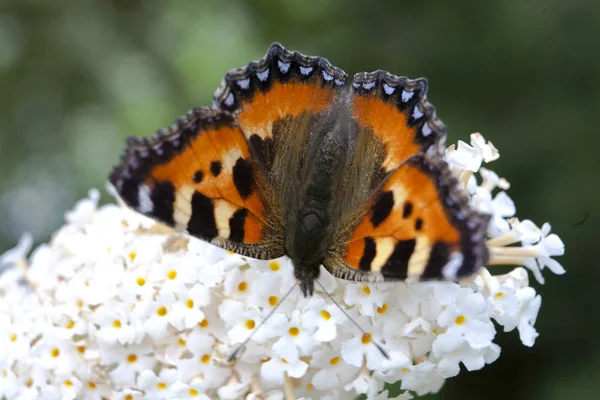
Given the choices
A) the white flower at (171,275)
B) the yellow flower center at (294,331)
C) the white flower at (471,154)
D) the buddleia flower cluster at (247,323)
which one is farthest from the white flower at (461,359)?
the white flower at (171,275)

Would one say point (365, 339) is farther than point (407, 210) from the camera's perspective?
Yes

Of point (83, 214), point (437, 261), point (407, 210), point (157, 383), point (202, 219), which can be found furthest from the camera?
point (83, 214)

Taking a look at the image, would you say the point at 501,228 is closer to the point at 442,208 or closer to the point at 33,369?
the point at 442,208

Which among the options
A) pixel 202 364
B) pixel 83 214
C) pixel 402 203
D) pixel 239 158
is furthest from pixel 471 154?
pixel 83 214

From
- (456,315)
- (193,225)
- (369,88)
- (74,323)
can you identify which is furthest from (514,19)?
(74,323)

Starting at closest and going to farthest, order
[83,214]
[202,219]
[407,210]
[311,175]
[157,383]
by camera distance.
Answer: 1. [407,210]
2. [202,219]
3. [311,175]
4. [157,383]
5. [83,214]

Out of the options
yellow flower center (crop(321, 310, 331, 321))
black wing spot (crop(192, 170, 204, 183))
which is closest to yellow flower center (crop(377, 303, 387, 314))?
yellow flower center (crop(321, 310, 331, 321))

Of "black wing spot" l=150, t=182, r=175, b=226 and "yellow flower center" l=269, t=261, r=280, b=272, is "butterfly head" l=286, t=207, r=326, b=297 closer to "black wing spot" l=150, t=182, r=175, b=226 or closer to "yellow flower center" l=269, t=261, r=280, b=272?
"yellow flower center" l=269, t=261, r=280, b=272

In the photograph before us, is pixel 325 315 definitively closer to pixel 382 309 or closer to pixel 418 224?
pixel 382 309
